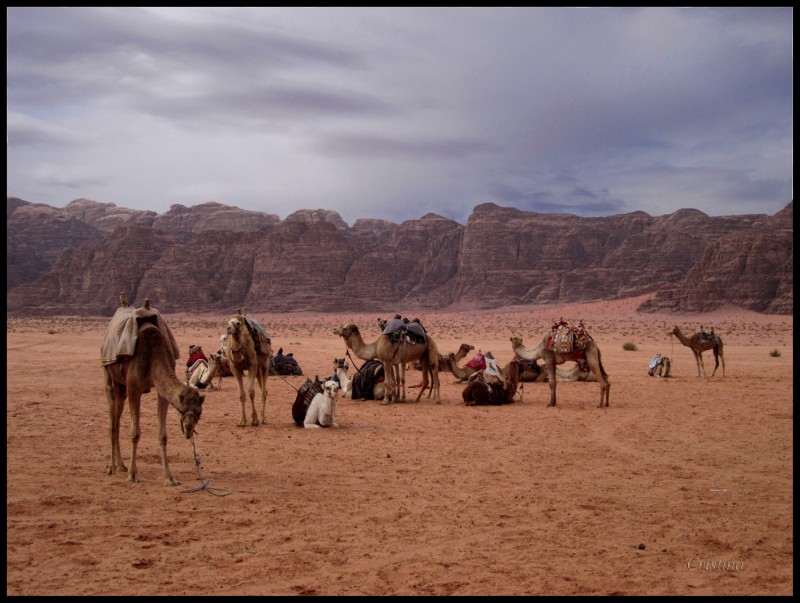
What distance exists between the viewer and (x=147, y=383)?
8547 millimetres

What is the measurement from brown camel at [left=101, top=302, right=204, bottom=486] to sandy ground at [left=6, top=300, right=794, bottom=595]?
0.55 metres

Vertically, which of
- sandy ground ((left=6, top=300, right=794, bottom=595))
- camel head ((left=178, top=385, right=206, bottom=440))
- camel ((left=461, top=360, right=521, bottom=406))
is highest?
camel head ((left=178, top=385, right=206, bottom=440))

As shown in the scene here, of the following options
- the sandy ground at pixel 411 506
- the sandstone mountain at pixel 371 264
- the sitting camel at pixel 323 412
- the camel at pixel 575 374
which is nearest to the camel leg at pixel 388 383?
the sandy ground at pixel 411 506

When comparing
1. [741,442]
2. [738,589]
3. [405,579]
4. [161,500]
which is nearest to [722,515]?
[738,589]

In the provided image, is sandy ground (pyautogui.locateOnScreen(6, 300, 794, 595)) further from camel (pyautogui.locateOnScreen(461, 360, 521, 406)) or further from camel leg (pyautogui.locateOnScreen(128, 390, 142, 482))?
camel (pyautogui.locateOnScreen(461, 360, 521, 406))

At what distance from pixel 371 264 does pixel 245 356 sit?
464ft

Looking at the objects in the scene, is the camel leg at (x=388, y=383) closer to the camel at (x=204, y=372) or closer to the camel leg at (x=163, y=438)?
the camel at (x=204, y=372)

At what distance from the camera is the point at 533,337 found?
57.0 m

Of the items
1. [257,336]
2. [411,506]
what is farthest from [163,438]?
[257,336]

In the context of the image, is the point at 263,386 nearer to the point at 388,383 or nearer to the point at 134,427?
the point at 388,383

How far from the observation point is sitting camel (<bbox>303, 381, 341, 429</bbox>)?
1298cm

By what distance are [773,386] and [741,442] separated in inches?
388

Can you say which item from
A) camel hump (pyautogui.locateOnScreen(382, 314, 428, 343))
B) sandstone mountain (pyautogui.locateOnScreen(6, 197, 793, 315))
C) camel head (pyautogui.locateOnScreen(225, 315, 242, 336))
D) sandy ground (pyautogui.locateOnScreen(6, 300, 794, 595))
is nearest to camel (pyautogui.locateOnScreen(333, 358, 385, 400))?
camel hump (pyautogui.locateOnScreen(382, 314, 428, 343))

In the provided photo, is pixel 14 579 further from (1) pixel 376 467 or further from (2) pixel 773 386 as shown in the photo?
(2) pixel 773 386
